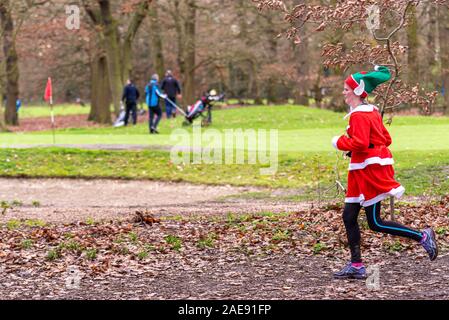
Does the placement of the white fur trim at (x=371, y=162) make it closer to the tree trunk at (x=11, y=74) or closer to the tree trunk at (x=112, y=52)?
the tree trunk at (x=112, y=52)

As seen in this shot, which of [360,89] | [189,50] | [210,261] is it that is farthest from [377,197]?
[189,50]

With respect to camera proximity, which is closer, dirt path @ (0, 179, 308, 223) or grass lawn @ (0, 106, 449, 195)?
dirt path @ (0, 179, 308, 223)

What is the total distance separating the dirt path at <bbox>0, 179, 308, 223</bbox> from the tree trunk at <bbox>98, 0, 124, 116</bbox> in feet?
57.2

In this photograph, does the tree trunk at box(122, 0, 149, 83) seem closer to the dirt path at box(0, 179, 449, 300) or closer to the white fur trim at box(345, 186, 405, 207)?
the dirt path at box(0, 179, 449, 300)

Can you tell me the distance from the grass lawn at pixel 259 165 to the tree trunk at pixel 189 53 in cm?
1356

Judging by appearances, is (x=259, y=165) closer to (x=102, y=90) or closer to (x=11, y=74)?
(x=102, y=90)

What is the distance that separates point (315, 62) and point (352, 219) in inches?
1658

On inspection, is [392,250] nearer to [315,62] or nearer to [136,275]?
[136,275]

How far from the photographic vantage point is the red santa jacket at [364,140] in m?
8.23

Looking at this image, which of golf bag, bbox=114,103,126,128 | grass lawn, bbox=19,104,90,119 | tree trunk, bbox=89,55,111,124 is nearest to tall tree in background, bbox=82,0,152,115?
golf bag, bbox=114,103,126,128

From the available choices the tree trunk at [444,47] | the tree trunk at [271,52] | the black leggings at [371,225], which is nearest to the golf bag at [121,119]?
the tree trunk at [271,52]

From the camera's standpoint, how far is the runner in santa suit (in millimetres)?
8273
